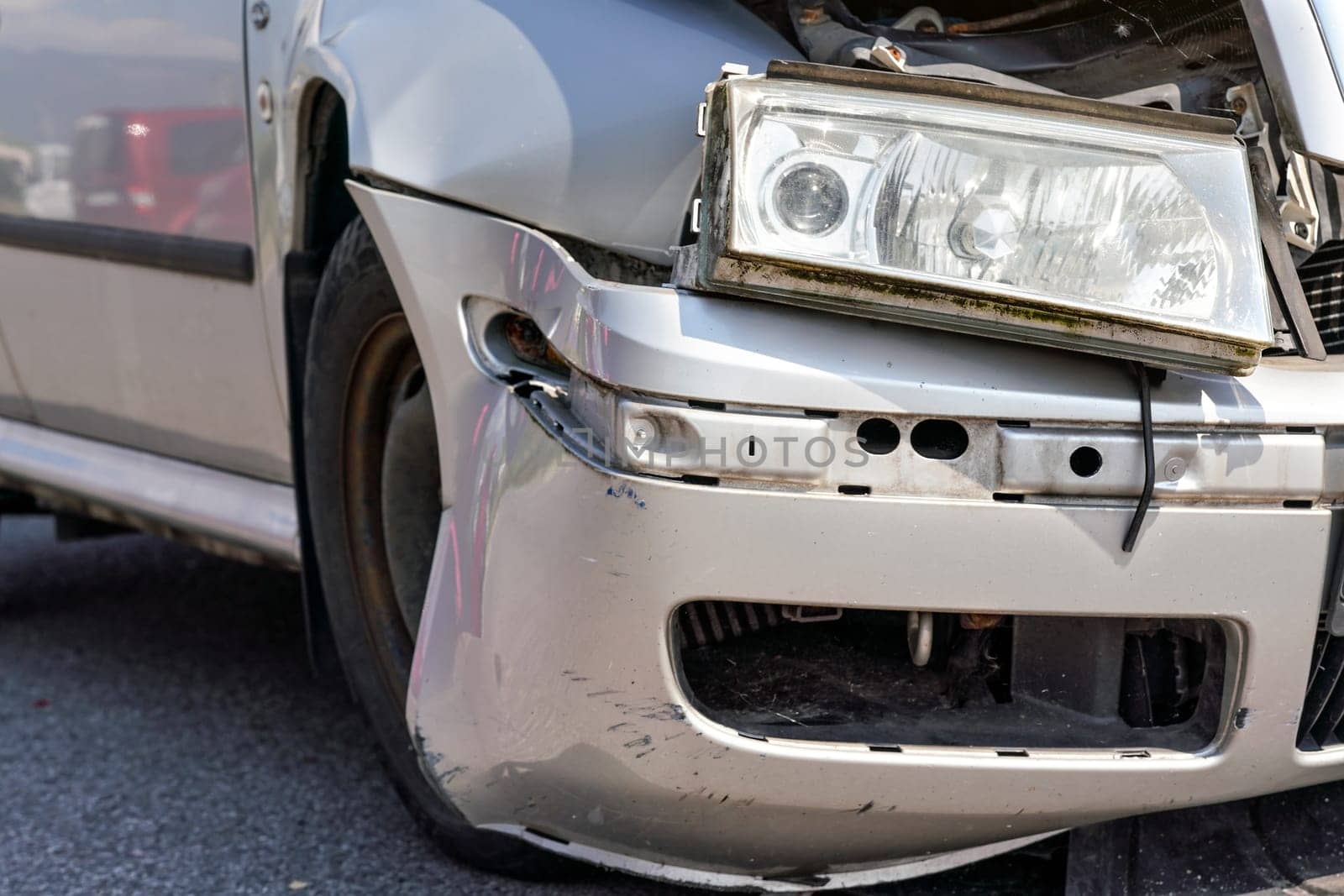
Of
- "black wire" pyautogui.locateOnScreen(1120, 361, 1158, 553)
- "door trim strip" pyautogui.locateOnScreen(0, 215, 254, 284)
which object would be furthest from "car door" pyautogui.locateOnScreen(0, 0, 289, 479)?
"black wire" pyautogui.locateOnScreen(1120, 361, 1158, 553)

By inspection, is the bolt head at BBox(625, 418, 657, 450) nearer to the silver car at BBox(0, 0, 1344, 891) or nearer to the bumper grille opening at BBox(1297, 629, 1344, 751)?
the silver car at BBox(0, 0, 1344, 891)

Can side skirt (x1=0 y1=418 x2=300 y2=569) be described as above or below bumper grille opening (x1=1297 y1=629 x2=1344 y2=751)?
below

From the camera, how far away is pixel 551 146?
5.45ft

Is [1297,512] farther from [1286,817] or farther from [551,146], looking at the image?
[551,146]

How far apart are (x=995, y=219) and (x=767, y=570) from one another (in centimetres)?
42

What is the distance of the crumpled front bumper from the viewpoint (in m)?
1.44

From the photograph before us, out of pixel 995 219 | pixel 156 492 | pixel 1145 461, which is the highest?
pixel 995 219

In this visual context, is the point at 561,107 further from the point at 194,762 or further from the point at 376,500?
the point at 194,762

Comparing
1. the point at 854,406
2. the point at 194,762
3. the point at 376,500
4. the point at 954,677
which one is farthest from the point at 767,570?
the point at 194,762

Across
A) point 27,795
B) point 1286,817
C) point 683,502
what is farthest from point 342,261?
point 1286,817

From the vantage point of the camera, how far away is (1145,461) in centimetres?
144

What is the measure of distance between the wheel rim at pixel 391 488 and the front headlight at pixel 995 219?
68 centimetres

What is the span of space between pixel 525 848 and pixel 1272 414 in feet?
3.83

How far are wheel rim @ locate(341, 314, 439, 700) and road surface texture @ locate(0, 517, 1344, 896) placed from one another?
1.12ft
